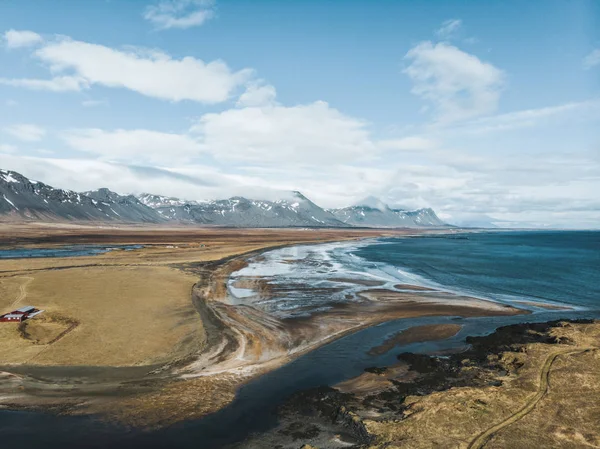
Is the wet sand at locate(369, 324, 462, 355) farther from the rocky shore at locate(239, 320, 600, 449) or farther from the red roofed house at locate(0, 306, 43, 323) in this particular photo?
the red roofed house at locate(0, 306, 43, 323)

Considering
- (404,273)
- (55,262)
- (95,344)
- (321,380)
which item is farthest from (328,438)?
(55,262)

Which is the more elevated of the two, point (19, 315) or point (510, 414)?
point (19, 315)

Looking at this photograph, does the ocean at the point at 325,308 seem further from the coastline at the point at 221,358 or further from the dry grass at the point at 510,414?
the dry grass at the point at 510,414

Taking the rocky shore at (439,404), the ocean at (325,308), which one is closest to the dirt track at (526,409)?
the rocky shore at (439,404)

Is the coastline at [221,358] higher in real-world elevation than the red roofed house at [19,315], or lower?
lower

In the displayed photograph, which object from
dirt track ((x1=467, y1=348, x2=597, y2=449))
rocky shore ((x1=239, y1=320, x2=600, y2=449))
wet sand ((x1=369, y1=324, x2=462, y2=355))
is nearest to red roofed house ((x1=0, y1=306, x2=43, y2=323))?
rocky shore ((x1=239, y1=320, x2=600, y2=449))

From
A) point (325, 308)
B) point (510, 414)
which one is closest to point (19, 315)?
point (325, 308)

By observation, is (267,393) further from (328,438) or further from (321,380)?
(328,438)

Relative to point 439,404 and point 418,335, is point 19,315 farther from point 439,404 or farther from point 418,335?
point 418,335
